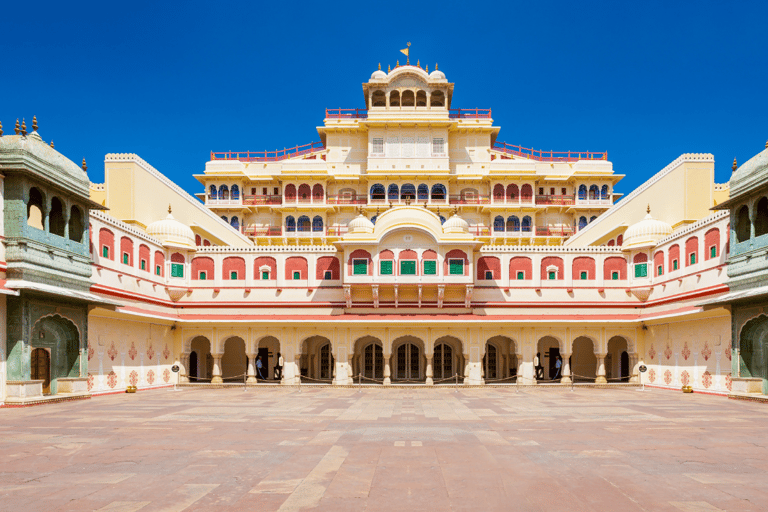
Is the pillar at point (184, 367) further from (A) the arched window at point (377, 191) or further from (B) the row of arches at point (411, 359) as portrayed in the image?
(A) the arched window at point (377, 191)

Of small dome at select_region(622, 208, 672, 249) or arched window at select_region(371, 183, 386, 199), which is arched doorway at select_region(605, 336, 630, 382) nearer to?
small dome at select_region(622, 208, 672, 249)

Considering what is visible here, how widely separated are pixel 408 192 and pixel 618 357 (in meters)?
20.7

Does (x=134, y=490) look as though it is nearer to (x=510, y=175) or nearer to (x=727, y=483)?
(x=727, y=483)

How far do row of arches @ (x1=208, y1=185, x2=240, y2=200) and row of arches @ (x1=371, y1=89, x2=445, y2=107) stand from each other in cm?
1383

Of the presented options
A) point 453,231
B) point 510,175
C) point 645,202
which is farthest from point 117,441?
point 510,175

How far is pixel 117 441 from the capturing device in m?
14.8

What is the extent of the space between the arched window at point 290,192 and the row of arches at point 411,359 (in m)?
15.1

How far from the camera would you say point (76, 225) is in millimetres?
27547

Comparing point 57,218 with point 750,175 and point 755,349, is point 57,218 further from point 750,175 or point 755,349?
point 755,349

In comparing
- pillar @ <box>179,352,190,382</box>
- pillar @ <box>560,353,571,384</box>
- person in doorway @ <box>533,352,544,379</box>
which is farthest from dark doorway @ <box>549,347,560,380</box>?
pillar @ <box>179,352,190,382</box>

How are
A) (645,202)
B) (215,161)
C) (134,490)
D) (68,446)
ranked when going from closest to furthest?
(134,490) → (68,446) → (645,202) → (215,161)

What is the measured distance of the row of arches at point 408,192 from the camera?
5125 centimetres

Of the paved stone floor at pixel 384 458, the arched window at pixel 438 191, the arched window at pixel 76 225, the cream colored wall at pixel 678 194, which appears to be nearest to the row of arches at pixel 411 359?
the cream colored wall at pixel 678 194

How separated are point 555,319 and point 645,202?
12020 millimetres
